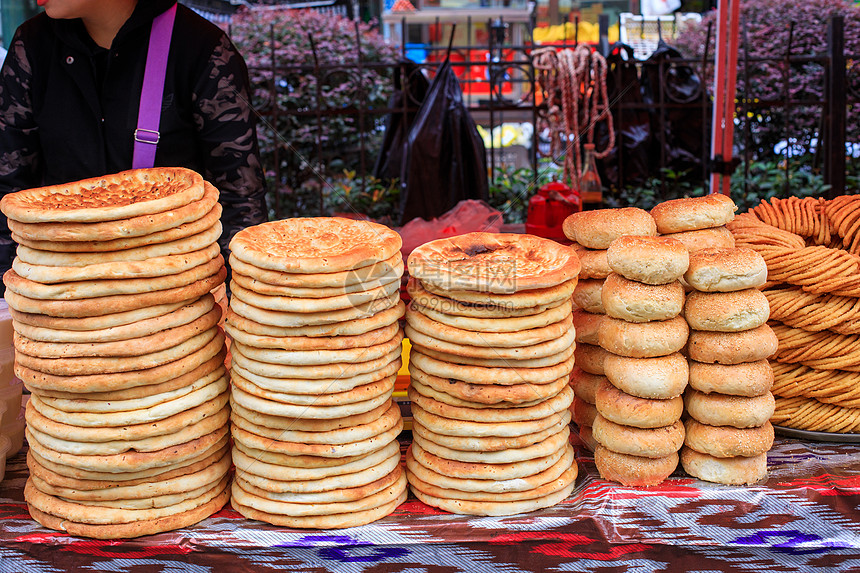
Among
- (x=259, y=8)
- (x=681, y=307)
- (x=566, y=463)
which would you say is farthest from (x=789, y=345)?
(x=259, y=8)

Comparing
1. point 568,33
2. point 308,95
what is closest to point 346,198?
point 308,95

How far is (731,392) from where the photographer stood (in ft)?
6.33

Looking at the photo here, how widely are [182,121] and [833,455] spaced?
2532 mm

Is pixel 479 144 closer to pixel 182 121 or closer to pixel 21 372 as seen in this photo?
pixel 182 121

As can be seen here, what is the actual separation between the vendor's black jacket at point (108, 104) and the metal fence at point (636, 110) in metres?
2.43

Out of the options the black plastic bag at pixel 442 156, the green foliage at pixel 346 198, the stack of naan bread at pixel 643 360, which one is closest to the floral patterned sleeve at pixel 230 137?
the stack of naan bread at pixel 643 360

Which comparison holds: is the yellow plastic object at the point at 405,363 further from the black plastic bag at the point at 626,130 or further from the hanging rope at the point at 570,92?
the black plastic bag at the point at 626,130

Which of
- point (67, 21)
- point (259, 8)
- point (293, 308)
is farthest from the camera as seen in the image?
point (259, 8)

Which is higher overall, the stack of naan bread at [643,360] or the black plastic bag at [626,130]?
the black plastic bag at [626,130]

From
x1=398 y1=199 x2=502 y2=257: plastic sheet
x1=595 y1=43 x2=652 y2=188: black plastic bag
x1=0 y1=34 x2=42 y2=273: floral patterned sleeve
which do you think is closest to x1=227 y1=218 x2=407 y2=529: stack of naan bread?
x1=398 y1=199 x2=502 y2=257: plastic sheet

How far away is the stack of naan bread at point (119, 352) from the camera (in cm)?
167

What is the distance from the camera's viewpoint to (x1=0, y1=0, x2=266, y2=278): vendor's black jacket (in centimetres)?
268

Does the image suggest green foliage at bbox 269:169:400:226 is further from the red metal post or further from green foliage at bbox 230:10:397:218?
the red metal post

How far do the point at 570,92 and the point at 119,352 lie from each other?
12.1 ft
